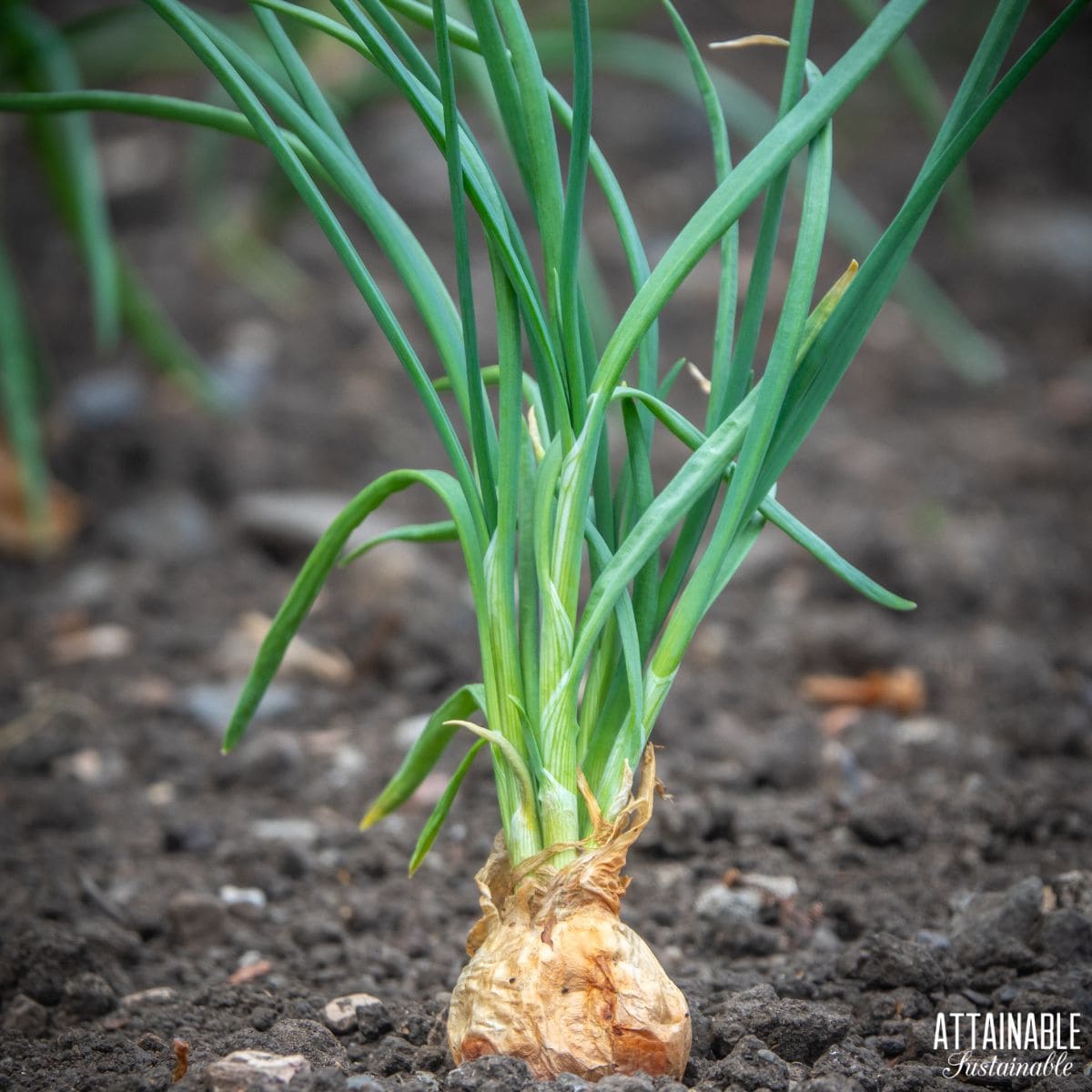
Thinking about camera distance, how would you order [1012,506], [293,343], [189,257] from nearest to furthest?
[1012,506] → [293,343] → [189,257]

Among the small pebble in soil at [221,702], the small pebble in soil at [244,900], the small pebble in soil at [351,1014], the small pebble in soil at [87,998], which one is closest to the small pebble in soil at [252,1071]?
the small pebble in soil at [351,1014]

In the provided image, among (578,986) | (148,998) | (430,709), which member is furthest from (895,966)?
(430,709)

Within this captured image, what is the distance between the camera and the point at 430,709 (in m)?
1.62

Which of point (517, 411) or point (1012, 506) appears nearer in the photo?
point (517, 411)

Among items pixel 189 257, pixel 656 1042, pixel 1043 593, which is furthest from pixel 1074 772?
pixel 189 257

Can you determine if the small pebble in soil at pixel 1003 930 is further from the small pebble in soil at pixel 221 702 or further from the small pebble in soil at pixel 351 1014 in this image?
the small pebble in soil at pixel 221 702

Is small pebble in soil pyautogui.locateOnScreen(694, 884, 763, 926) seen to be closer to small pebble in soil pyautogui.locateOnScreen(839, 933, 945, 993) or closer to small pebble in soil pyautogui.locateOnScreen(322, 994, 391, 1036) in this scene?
small pebble in soil pyautogui.locateOnScreen(839, 933, 945, 993)

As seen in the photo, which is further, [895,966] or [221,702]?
[221,702]

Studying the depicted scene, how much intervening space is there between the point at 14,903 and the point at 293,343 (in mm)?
1849

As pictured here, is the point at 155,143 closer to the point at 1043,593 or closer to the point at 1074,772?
the point at 1043,593

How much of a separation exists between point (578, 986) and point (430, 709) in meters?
0.92

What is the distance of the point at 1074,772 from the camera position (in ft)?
4.32

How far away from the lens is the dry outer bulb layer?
2.35 feet

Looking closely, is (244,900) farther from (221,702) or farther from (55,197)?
(55,197)
